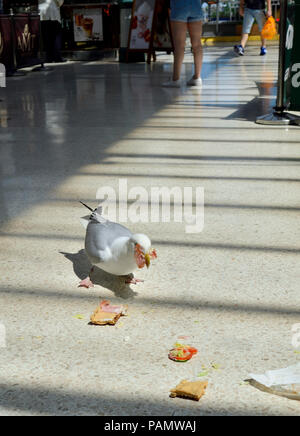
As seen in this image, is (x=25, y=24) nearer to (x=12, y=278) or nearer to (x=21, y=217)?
(x=21, y=217)

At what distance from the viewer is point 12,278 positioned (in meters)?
2.06

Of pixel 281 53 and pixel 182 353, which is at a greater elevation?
pixel 281 53

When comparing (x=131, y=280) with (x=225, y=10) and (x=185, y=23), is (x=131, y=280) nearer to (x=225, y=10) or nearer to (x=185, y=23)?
(x=185, y=23)

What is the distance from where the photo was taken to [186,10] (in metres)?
6.59

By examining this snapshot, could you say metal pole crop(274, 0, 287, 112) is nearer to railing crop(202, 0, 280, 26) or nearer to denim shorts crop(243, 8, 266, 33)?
denim shorts crop(243, 8, 266, 33)

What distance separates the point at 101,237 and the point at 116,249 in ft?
0.30

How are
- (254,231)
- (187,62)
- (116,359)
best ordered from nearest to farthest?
1. (116,359)
2. (254,231)
3. (187,62)

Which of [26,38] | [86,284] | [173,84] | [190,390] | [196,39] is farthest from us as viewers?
[26,38]

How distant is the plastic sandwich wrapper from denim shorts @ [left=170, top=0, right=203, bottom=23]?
228 inches

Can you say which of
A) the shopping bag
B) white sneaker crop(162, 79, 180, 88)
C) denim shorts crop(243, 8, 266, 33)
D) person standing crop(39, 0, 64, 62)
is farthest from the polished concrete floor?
denim shorts crop(243, 8, 266, 33)

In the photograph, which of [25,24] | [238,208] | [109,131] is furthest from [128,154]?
[25,24]

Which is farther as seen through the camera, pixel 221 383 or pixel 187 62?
pixel 187 62

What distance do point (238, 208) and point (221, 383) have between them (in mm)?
1418

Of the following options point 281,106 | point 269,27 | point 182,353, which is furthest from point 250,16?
point 182,353
